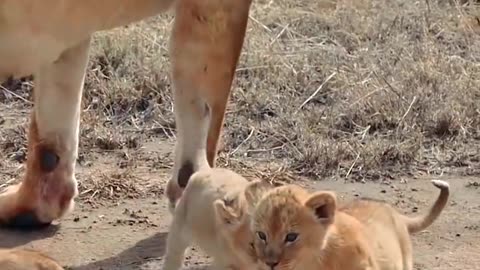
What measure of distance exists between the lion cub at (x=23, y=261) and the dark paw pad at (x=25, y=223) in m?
0.86

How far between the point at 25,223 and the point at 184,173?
1.89 ft

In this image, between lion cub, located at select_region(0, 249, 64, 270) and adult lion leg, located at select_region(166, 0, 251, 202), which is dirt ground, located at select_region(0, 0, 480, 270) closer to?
adult lion leg, located at select_region(166, 0, 251, 202)

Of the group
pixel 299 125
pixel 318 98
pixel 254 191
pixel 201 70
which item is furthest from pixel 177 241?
pixel 318 98

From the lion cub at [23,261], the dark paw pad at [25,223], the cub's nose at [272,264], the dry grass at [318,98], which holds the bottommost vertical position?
the dry grass at [318,98]

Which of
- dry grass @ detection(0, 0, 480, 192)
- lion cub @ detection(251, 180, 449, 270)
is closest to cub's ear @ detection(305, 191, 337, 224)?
lion cub @ detection(251, 180, 449, 270)

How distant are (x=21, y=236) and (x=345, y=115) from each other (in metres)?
1.61

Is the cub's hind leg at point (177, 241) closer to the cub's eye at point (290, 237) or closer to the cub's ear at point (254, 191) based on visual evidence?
the cub's ear at point (254, 191)

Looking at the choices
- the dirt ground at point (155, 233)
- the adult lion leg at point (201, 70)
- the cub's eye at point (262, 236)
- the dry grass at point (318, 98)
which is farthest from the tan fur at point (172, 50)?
the cub's eye at point (262, 236)

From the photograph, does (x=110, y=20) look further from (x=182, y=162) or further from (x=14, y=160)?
(x=14, y=160)

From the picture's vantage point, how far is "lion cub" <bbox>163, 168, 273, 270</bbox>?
3.16 m

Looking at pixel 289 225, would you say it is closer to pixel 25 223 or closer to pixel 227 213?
pixel 227 213

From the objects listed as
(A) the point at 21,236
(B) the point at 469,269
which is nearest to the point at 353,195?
(B) the point at 469,269

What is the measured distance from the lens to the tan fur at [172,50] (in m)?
3.71

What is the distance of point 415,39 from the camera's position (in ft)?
20.8
